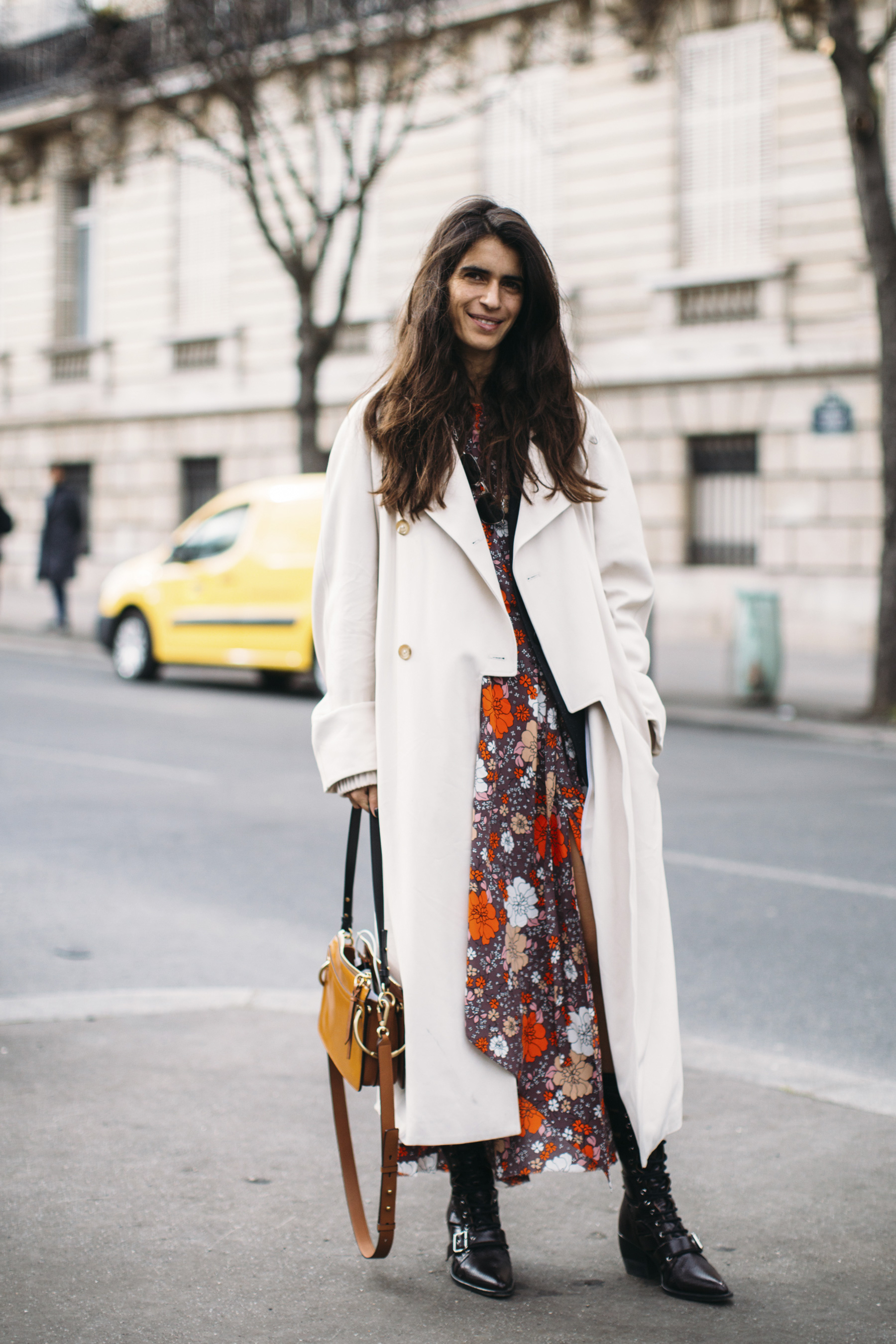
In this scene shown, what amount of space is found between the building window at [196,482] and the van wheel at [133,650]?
10222 mm

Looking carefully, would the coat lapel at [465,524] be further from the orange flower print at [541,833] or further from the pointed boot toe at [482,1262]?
the pointed boot toe at [482,1262]

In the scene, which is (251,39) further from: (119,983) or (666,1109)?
(666,1109)

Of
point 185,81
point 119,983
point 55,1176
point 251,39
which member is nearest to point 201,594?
point 251,39

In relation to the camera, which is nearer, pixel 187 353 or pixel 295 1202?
pixel 295 1202

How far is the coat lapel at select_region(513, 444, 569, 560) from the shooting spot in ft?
9.75

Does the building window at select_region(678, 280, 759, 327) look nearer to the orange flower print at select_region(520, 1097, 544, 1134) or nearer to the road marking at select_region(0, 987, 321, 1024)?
the road marking at select_region(0, 987, 321, 1024)

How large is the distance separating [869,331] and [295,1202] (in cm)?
1579

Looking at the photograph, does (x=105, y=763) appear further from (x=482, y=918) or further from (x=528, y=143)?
(x=528, y=143)

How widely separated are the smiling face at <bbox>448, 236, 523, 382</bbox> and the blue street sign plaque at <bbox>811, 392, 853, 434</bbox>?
601 inches

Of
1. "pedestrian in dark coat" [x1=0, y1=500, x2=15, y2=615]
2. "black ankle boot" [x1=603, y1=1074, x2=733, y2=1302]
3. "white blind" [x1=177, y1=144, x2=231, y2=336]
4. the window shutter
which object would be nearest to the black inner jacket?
"black ankle boot" [x1=603, y1=1074, x2=733, y2=1302]

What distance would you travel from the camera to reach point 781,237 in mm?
18516

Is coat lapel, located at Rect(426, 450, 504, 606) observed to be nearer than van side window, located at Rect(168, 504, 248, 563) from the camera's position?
Yes

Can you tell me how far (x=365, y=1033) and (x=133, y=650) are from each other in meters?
12.2

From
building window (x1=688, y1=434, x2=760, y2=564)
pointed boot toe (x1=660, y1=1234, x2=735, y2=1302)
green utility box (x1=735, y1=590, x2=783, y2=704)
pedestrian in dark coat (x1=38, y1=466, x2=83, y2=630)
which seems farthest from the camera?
pedestrian in dark coat (x1=38, y1=466, x2=83, y2=630)
